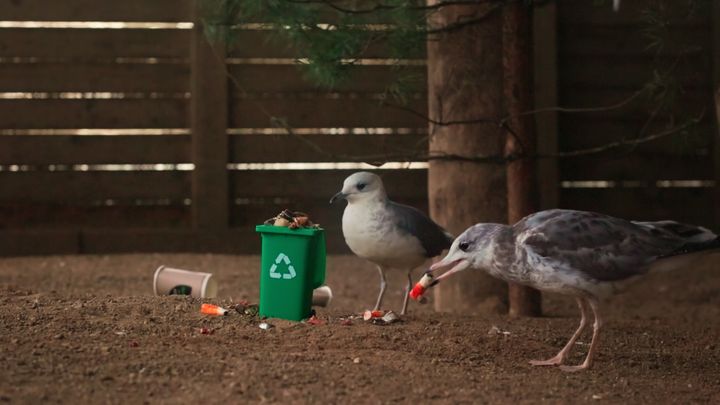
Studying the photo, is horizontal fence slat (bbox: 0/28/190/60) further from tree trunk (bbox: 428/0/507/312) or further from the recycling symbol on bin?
the recycling symbol on bin

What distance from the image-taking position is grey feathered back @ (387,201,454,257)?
16.4 feet

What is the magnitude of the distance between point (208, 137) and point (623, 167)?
327 centimetres

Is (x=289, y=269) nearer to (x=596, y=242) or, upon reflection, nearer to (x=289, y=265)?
(x=289, y=265)

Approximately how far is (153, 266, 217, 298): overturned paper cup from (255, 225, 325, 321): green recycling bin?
39.6 inches

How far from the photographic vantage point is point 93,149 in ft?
26.8

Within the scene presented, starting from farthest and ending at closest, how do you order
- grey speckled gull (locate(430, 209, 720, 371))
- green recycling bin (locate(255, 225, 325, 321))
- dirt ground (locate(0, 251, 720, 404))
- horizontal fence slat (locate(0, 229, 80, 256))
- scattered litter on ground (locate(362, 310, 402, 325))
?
horizontal fence slat (locate(0, 229, 80, 256))
scattered litter on ground (locate(362, 310, 402, 325))
green recycling bin (locate(255, 225, 325, 321))
grey speckled gull (locate(430, 209, 720, 371))
dirt ground (locate(0, 251, 720, 404))

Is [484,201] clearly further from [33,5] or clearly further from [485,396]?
[33,5]

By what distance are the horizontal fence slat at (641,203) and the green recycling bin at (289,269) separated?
4634mm

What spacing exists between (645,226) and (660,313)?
242cm

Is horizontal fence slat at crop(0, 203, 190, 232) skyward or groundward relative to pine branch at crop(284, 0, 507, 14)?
groundward

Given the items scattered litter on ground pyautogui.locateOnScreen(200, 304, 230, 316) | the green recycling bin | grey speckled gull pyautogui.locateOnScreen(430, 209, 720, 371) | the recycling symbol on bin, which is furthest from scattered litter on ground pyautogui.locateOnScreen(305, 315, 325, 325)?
grey speckled gull pyautogui.locateOnScreen(430, 209, 720, 371)

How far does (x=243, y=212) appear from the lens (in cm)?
830

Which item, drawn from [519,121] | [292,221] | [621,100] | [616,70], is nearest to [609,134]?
[621,100]

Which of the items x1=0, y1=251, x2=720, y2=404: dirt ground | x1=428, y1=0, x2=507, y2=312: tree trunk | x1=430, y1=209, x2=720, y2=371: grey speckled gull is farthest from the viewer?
x1=428, y1=0, x2=507, y2=312: tree trunk
